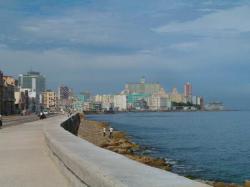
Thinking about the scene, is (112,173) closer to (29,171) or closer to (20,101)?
(29,171)

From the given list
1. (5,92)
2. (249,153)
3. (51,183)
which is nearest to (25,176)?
(51,183)

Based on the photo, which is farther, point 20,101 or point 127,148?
point 20,101

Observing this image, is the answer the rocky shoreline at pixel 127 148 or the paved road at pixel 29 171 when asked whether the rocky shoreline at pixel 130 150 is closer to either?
the rocky shoreline at pixel 127 148

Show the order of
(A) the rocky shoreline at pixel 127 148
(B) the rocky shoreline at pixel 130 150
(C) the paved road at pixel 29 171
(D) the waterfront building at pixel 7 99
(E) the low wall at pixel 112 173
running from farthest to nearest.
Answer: (D) the waterfront building at pixel 7 99, (A) the rocky shoreline at pixel 127 148, (B) the rocky shoreline at pixel 130 150, (C) the paved road at pixel 29 171, (E) the low wall at pixel 112 173

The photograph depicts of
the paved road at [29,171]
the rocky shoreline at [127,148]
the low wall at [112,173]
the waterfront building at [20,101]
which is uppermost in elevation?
the waterfront building at [20,101]

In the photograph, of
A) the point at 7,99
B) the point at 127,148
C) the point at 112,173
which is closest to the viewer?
the point at 112,173

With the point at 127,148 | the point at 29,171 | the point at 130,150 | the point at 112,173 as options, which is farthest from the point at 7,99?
the point at 112,173

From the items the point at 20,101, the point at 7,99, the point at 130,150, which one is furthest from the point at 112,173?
the point at 20,101

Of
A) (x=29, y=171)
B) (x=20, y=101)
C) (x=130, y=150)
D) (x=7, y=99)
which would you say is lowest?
(x=130, y=150)

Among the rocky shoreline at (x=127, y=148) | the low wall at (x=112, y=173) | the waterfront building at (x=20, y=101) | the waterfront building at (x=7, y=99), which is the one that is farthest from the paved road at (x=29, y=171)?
the waterfront building at (x=20, y=101)

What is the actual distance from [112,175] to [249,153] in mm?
40597

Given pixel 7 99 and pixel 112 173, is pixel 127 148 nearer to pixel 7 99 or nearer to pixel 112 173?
pixel 112 173

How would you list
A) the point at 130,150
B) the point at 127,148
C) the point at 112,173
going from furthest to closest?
the point at 127,148 < the point at 130,150 < the point at 112,173

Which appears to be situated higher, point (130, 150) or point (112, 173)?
point (112, 173)
